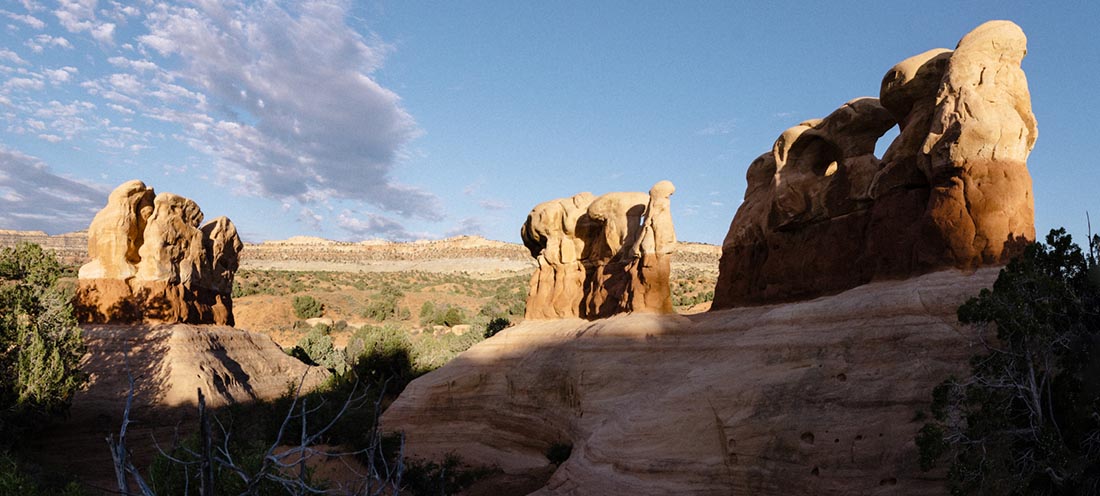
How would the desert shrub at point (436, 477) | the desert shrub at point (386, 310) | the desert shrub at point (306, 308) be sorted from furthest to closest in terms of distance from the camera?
the desert shrub at point (386, 310) → the desert shrub at point (306, 308) → the desert shrub at point (436, 477)

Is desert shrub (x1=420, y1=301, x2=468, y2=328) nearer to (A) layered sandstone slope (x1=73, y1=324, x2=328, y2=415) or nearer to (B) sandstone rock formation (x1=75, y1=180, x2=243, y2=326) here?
(A) layered sandstone slope (x1=73, y1=324, x2=328, y2=415)

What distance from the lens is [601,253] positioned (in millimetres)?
24734

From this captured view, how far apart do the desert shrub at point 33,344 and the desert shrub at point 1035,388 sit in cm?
2118

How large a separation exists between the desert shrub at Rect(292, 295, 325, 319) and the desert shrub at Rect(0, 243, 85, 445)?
3745cm

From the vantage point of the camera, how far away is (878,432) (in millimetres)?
10156

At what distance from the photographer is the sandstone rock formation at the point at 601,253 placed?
2075 centimetres

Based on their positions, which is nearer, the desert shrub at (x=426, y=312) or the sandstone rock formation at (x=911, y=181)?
the sandstone rock formation at (x=911, y=181)

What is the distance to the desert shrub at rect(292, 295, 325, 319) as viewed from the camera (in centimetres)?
5621

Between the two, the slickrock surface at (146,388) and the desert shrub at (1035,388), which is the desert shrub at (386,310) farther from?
the desert shrub at (1035,388)

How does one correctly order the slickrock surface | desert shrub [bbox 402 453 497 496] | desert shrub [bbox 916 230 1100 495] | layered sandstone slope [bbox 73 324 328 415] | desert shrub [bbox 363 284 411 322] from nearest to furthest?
desert shrub [bbox 916 230 1100 495] < desert shrub [bbox 402 453 497 496] < the slickrock surface < layered sandstone slope [bbox 73 324 328 415] < desert shrub [bbox 363 284 411 322]

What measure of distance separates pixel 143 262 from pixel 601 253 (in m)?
18.2

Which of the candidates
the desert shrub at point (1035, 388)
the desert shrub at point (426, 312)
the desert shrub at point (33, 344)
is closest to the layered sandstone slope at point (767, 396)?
the desert shrub at point (1035, 388)

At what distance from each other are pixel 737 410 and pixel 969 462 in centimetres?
450

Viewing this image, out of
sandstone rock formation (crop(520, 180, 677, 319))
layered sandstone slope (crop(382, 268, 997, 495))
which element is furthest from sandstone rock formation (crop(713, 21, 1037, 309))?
sandstone rock formation (crop(520, 180, 677, 319))
